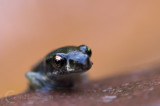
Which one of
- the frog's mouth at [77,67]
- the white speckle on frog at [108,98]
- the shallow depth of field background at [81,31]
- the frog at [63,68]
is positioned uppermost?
the shallow depth of field background at [81,31]

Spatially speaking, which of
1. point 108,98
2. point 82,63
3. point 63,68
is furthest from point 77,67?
point 108,98

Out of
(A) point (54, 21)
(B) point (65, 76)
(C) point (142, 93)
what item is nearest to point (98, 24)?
(A) point (54, 21)

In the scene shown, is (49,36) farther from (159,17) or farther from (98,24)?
(159,17)

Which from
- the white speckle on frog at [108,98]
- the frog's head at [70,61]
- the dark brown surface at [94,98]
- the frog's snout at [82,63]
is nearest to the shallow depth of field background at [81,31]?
the frog's head at [70,61]

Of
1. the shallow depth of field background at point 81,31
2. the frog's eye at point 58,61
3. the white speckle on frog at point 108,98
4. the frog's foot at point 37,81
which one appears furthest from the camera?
the shallow depth of field background at point 81,31

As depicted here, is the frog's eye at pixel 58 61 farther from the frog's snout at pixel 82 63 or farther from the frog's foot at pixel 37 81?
the frog's foot at pixel 37 81

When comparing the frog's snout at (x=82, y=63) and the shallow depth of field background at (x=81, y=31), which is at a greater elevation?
the shallow depth of field background at (x=81, y=31)
